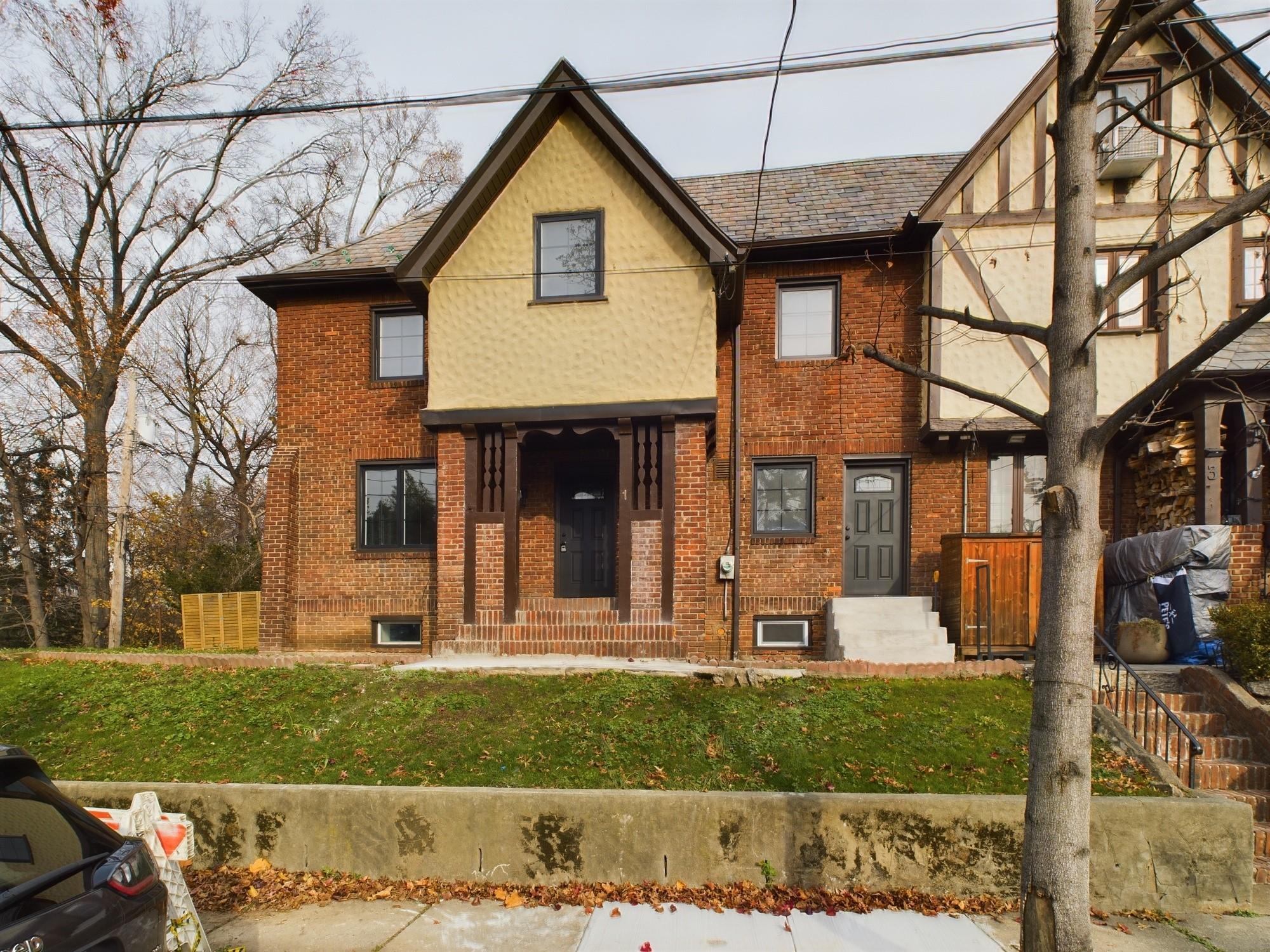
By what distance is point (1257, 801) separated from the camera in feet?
22.9

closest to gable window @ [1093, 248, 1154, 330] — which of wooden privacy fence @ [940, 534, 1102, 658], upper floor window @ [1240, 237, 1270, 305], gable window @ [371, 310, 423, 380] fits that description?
upper floor window @ [1240, 237, 1270, 305]

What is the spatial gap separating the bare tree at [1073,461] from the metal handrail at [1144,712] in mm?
3471

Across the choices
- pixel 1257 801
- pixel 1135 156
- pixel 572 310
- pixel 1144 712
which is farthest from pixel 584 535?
pixel 1135 156

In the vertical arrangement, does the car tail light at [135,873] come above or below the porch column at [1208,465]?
below

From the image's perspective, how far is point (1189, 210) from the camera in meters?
11.8

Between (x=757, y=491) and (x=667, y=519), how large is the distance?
8.38ft

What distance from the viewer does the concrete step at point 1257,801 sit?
6902 mm

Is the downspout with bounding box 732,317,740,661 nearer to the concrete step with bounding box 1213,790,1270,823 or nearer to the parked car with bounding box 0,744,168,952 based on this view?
the concrete step with bounding box 1213,790,1270,823

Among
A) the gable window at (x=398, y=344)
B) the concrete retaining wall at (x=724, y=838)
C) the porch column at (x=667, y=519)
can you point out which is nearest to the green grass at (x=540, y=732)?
the concrete retaining wall at (x=724, y=838)

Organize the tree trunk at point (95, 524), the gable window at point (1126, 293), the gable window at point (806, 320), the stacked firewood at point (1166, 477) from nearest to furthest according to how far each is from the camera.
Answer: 1. the stacked firewood at point (1166, 477)
2. the gable window at point (1126, 293)
3. the gable window at point (806, 320)
4. the tree trunk at point (95, 524)

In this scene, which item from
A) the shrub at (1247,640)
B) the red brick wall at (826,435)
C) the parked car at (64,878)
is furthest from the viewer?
the red brick wall at (826,435)

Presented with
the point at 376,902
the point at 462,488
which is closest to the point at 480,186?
the point at 462,488

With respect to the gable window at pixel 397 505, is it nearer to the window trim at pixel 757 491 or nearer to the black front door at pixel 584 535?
the black front door at pixel 584 535

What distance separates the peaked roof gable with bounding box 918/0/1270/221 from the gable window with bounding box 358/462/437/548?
9.46 metres
